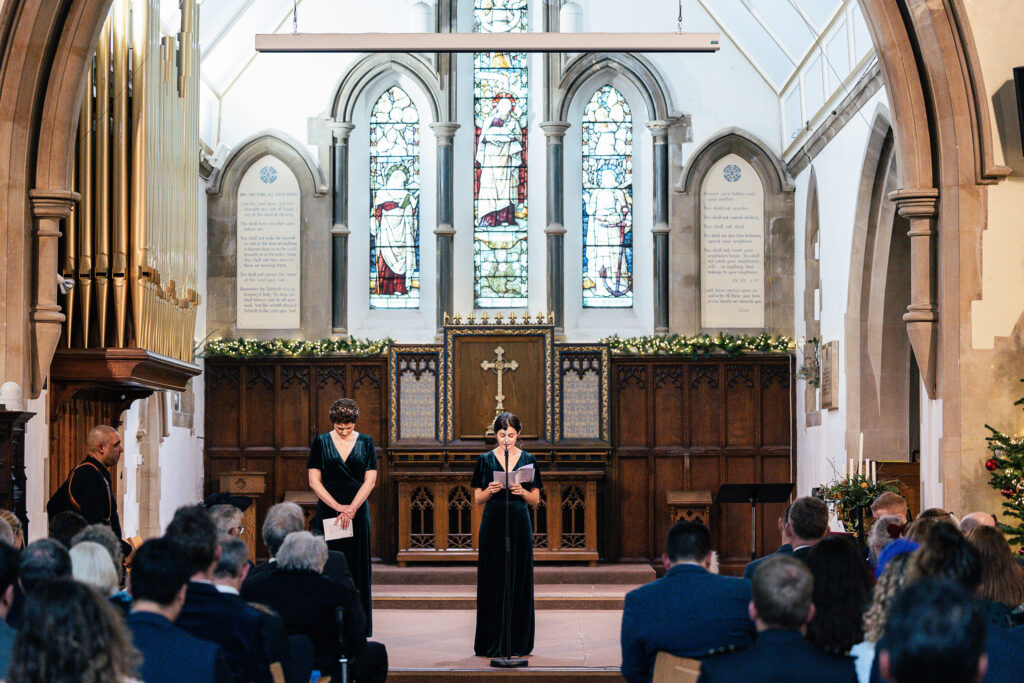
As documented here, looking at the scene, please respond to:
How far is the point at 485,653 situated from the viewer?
7.55 metres

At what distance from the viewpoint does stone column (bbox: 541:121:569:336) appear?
13.9 m

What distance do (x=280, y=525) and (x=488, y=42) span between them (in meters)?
4.92

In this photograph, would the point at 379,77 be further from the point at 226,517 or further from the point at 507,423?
the point at 226,517

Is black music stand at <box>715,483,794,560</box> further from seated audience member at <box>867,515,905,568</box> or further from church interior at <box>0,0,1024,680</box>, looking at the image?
seated audience member at <box>867,515,905,568</box>

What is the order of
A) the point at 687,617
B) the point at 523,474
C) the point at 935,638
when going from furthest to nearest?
1. the point at 523,474
2. the point at 687,617
3. the point at 935,638

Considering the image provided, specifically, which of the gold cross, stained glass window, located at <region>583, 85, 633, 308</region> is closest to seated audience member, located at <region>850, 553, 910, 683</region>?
the gold cross

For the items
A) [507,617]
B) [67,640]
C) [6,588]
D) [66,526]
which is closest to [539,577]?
[507,617]

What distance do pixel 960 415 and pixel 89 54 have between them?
5.16m

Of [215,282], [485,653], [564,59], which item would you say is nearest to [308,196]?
[215,282]

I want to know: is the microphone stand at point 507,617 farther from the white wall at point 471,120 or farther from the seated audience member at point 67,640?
the white wall at point 471,120

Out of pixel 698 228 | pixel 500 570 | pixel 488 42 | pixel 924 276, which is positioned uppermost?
pixel 488 42

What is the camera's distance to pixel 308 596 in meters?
4.79

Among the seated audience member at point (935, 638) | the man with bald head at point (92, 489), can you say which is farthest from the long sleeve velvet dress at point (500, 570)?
the seated audience member at point (935, 638)

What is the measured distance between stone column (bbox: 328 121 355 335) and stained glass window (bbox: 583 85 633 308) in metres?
2.45
